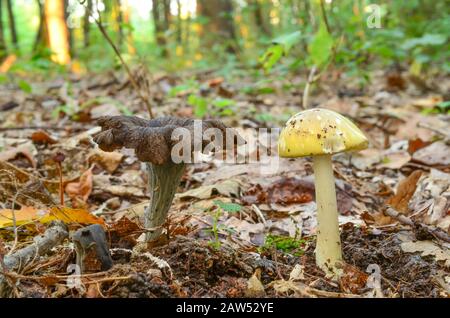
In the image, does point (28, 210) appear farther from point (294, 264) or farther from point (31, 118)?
point (31, 118)

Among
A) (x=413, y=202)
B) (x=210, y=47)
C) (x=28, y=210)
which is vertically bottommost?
(x=413, y=202)

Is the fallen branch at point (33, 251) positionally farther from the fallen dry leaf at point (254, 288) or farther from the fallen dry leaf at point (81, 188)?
the fallen dry leaf at point (81, 188)

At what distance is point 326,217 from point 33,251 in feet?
4.70

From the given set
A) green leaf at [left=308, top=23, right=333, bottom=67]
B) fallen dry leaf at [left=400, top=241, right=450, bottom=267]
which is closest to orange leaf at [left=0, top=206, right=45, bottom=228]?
fallen dry leaf at [left=400, top=241, right=450, bottom=267]

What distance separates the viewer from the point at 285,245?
2783 mm

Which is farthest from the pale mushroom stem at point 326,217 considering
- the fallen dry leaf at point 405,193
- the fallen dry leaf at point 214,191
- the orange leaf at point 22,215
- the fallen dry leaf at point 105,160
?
the fallen dry leaf at point 105,160

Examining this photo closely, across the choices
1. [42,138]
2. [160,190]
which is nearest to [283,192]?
[160,190]

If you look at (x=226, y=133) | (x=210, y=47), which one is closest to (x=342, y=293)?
(x=226, y=133)

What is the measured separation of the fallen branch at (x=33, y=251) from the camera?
196 cm

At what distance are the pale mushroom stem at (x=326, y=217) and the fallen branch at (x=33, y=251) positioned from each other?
1.28 metres

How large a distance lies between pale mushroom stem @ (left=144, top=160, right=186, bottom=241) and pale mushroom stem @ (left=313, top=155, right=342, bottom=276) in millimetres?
694

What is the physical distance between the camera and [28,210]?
2799 millimetres

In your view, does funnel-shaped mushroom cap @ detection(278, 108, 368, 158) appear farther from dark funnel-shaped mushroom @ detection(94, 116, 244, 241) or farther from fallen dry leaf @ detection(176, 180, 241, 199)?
fallen dry leaf @ detection(176, 180, 241, 199)

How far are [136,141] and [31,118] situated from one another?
14.3 feet
